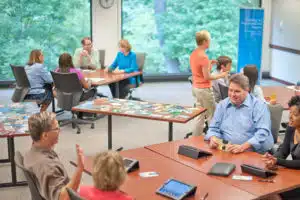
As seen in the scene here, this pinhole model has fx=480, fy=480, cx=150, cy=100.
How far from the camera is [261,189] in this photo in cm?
311

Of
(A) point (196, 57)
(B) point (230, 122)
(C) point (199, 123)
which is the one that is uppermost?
(A) point (196, 57)

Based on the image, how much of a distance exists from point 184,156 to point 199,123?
247cm

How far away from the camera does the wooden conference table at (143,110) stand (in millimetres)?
4965

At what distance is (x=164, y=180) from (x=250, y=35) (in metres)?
7.14

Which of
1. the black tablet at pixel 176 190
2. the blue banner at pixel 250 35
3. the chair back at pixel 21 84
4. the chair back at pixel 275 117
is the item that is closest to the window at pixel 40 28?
the blue banner at pixel 250 35

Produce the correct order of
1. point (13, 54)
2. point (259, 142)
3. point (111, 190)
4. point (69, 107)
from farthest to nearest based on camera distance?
1. point (13, 54)
2. point (69, 107)
3. point (259, 142)
4. point (111, 190)

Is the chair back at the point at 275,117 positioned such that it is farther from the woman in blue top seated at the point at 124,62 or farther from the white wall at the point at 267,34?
the white wall at the point at 267,34

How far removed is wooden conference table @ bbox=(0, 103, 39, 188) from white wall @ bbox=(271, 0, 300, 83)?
696 centimetres

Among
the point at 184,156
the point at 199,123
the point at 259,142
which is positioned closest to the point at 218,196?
the point at 184,156

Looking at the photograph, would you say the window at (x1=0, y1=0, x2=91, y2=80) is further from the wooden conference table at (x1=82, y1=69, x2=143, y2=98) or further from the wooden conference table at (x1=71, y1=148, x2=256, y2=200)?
the wooden conference table at (x1=71, y1=148, x2=256, y2=200)

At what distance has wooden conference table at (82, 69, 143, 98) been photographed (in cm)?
724

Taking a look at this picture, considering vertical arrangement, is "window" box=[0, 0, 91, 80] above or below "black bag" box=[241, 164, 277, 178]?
above

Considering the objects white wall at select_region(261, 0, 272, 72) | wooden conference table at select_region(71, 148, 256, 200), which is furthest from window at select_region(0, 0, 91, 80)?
wooden conference table at select_region(71, 148, 256, 200)

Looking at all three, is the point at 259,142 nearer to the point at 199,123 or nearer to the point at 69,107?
the point at 199,123
